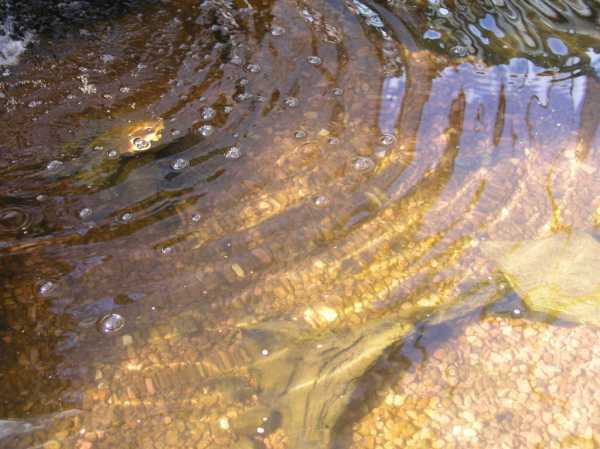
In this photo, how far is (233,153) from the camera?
268cm

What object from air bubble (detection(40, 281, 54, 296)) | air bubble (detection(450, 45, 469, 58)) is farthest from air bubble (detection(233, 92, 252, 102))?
air bubble (detection(40, 281, 54, 296))

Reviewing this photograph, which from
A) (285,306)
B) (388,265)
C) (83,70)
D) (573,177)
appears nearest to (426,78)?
(573,177)

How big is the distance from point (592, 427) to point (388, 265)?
861mm

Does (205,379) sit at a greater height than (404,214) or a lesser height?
lesser

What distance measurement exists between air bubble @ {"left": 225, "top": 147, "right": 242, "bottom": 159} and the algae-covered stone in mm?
1124

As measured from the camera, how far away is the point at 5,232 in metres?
2.35

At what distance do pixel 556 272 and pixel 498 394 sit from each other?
0.58m

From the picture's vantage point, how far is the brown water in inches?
78.0

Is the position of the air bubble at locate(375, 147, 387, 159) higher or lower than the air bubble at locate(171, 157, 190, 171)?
higher

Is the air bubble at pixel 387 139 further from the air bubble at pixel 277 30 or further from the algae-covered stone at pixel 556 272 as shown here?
the air bubble at pixel 277 30

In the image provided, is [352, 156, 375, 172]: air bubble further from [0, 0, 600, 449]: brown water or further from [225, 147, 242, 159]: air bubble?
[225, 147, 242, 159]: air bubble

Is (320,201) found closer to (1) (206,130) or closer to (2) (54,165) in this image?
(1) (206,130)

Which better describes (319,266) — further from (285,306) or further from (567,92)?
(567,92)

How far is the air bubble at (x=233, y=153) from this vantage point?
8.76 ft
